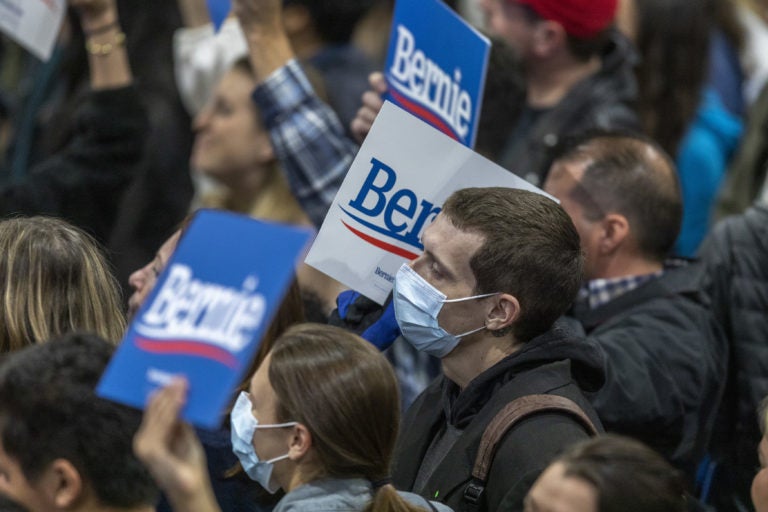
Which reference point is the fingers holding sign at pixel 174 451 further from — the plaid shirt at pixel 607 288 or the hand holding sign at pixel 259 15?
the hand holding sign at pixel 259 15

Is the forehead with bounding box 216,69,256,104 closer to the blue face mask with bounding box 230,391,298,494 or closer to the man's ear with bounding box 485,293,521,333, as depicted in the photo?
the man's ear with bounding box 485,293,521,333

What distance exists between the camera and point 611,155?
5055 millimetres

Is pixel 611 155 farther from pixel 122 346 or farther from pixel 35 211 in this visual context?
pixel 122 346

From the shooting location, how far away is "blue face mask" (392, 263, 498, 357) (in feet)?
12.5

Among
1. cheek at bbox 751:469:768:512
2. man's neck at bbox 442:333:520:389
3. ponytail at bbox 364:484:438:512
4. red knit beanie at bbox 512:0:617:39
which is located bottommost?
ponytail at bbox 364:484:438:512

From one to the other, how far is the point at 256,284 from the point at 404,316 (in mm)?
1290

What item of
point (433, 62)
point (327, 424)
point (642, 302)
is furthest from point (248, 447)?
point (642, 302)

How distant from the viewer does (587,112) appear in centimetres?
622

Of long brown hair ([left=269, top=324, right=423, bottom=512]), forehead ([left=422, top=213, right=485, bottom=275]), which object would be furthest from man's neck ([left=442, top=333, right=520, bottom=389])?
long brown hair ([left=269, top=324, right=423, bottom=512])

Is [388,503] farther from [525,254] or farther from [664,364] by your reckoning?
[664,364]

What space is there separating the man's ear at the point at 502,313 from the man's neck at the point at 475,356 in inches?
1.6

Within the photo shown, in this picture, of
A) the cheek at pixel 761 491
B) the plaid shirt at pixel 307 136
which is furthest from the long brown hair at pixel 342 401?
the plaid shirt at pixel 307 136

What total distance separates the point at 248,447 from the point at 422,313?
27.0 inches

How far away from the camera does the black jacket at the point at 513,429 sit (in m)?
3.43
